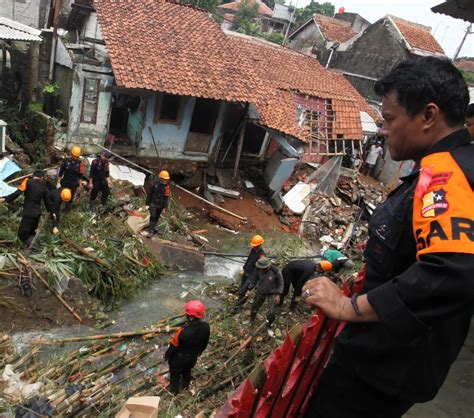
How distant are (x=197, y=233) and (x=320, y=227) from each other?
5056mm

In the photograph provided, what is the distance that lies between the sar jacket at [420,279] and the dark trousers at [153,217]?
8080mm

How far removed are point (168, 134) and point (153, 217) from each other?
4.73 m

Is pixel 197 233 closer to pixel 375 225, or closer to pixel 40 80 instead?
pixel 40 80

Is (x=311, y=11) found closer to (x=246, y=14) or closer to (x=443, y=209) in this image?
(x=246, y=14)

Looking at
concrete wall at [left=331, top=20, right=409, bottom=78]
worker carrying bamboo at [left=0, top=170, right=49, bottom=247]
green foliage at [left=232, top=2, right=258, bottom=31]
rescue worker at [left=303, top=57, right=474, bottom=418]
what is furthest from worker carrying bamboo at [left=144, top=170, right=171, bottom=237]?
green foliage at [left=232, top=2, right=258, bottom=31]

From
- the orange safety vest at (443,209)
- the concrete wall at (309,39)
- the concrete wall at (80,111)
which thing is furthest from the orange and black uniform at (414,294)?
the concrete wall at (309,39)

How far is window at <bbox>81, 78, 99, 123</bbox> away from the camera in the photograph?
11526 mm

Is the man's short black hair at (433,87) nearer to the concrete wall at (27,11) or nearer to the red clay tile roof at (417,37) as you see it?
the concrete wall at (27,11)

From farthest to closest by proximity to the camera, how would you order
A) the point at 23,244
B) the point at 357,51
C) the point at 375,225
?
the point at 357,51 → the point at 23,244 → the point at 375,225

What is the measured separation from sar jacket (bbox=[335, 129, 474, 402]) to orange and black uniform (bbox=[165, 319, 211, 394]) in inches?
125

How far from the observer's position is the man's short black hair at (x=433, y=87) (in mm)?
1390

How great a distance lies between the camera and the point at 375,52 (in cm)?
2425

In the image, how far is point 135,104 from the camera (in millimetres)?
13180

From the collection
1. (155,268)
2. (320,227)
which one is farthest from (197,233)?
(320,227)
